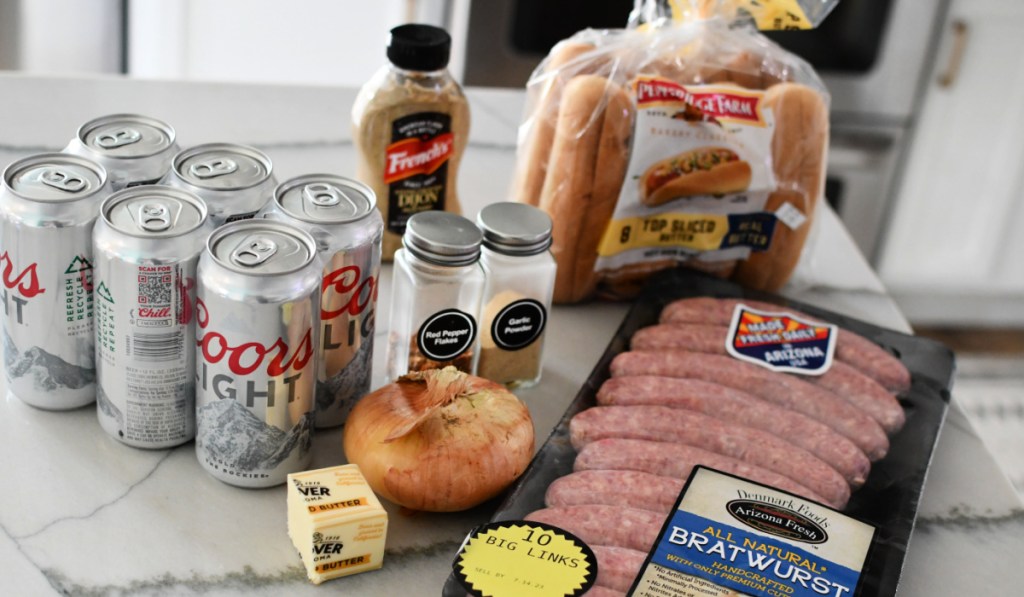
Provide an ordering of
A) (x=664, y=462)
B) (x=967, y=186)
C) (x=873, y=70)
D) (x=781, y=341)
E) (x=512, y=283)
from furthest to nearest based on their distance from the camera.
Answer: (x=967, y=186) → (x=873, y=70) → (x=781, y=341) → (x=512, y=283) → (x=664, y=462)

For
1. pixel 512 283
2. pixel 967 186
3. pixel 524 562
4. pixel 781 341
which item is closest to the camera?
pixel 524 562

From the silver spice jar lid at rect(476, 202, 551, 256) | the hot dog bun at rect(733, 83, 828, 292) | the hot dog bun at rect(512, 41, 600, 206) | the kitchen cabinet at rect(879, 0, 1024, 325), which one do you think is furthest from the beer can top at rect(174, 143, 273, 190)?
the kitchen cabinet at rect(879, 0, 1024, 325)

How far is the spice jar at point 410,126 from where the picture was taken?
3.93 feet

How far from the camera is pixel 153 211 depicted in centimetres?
91

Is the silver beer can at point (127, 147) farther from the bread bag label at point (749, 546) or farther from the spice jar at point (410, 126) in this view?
the bread bag label at point (749, 546)

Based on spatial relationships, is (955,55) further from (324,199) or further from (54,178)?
(54,178)

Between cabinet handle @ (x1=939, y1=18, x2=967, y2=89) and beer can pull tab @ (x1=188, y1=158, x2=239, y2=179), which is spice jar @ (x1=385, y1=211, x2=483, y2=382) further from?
cabinet handle @ (x1=939, y1=18, x2=967, y2=89)

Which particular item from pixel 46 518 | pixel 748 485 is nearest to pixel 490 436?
pixel 748 485

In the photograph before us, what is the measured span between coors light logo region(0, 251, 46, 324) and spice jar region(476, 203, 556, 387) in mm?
399

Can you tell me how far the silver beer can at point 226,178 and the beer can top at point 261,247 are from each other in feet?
0.25

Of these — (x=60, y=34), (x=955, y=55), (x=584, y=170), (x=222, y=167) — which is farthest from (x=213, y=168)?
(x=955, y=55)

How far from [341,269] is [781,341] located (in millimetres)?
500

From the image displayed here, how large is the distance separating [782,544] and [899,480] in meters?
0.18

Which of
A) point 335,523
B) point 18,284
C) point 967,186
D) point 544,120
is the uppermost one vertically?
point 544,120
